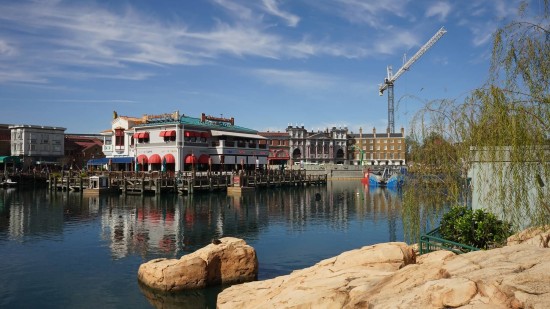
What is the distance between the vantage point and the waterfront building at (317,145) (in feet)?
488

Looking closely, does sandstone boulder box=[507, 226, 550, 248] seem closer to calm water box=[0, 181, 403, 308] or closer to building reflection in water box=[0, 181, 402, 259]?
calm water box=[0, 181, 403, 308]

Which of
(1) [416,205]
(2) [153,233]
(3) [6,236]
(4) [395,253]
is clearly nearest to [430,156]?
(1) [416,205]

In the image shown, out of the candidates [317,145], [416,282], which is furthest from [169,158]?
[317,145]

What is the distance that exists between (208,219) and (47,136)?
75.2 m

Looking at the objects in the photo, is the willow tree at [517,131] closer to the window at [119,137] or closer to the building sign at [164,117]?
the building sign at [164,117]

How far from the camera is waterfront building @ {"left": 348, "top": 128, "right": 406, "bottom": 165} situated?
503 ft

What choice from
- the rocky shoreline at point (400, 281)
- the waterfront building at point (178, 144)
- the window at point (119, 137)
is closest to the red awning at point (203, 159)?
Answer: the waterfront building at point (178, 144)

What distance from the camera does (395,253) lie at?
1380 cm

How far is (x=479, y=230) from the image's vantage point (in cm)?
1464

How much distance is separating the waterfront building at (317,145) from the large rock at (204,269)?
125149 mm

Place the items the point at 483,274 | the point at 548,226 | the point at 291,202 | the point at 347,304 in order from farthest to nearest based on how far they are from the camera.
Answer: the point at 291,202 → the point at 548,226 → the point at 347,304 → the point at 483,274

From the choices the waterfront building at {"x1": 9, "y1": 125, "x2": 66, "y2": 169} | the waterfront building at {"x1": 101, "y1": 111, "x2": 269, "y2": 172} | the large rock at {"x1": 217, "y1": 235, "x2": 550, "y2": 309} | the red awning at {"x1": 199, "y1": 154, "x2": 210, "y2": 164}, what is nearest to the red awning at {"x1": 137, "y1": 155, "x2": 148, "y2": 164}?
Result: the waterfront building at {"x1": 101, "y1": 111, "x2": 269, "y2": 172}

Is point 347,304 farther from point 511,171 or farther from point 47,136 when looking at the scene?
point 47,136

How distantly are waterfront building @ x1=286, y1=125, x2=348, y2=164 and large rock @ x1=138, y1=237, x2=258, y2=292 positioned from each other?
125 metres
